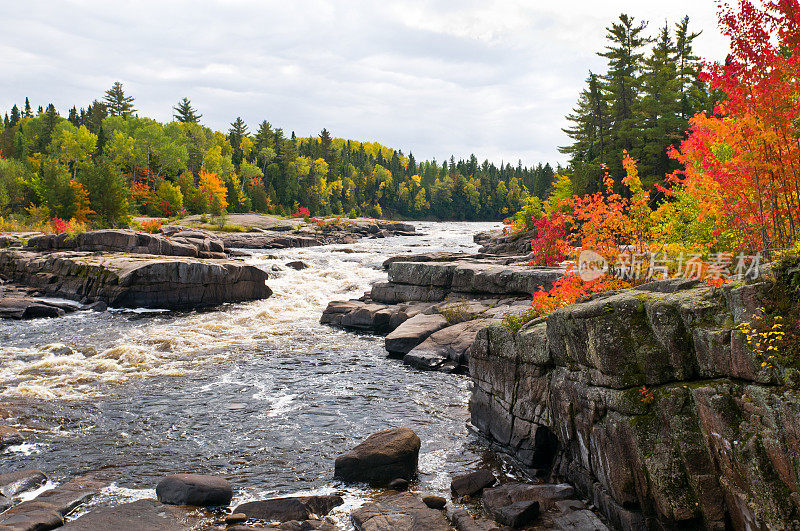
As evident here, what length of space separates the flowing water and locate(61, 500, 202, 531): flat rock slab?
0.72 metres

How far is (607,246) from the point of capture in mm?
13328

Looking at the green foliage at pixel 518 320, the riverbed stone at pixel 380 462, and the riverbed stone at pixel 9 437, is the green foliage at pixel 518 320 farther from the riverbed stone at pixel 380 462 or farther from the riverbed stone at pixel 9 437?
the riverbed stone at pixel 9 437

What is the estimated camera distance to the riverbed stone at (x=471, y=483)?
9375 mm

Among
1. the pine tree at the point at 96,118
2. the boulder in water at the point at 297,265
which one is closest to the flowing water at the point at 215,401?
the boulder in water at the point at 297,265

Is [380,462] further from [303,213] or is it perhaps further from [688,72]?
[303,213]

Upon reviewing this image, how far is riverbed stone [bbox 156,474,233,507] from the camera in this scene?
8.67 metres

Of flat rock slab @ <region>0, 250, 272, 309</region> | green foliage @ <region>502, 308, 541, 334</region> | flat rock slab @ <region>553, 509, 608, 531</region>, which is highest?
green foliage @ <region>502, 308, 541, 334</region>

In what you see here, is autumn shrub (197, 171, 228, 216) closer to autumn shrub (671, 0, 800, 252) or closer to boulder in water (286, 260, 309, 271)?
boulder in water (286, 260, 309, 271)

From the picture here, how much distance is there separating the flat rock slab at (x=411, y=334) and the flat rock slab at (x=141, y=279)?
12.7 m

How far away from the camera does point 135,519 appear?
7918 mm

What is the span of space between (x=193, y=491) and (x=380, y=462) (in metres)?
3.45

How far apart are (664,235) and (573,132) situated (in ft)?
174

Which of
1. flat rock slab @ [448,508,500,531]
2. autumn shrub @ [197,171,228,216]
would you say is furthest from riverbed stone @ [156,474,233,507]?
autumn shrub @ [197,171,228,216]

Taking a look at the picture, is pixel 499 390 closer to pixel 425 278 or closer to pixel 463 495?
pixel 463 495
